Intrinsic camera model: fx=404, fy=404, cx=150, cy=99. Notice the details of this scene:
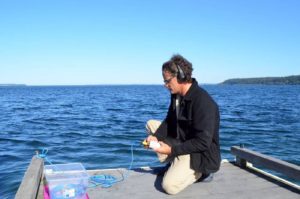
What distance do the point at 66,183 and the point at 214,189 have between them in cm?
199

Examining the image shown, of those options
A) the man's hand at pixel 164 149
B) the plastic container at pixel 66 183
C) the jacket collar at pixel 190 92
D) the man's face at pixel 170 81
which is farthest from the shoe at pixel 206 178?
the plastic container at pixel 66 183

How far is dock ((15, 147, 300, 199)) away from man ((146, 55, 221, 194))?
239 mm

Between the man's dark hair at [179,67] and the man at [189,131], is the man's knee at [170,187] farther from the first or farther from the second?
the man's dark hair at [179,67]

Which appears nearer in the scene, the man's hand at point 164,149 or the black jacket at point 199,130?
the black jacket at point 199,130

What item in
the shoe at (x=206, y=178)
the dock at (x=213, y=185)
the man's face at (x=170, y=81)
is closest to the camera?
the dock at (x=213, y=185)

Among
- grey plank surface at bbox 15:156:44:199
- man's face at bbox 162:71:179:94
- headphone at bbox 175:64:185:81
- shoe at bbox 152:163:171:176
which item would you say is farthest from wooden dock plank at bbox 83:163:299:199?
headphone at bbox 175:64:185:81

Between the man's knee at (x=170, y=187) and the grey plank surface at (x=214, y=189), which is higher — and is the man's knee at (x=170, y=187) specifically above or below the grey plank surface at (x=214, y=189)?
above

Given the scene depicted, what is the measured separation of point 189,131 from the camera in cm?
548

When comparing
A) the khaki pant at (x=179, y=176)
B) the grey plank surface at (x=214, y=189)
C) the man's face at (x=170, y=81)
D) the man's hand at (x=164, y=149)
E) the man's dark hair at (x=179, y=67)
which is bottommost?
the grey plank surface at (x=214, y=189)

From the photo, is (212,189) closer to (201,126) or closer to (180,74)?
(201,126)

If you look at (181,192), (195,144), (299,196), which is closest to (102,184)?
(181,192)

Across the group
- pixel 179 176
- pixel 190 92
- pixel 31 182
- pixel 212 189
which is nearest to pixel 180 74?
pixel 190 92

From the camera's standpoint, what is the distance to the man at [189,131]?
523 centimetres

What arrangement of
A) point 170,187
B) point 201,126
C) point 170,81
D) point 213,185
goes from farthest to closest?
point 213,185
point 170,81
point 170,187
point 201,126
